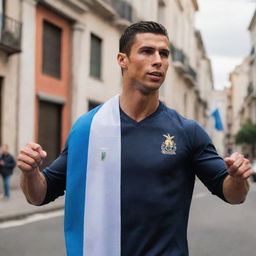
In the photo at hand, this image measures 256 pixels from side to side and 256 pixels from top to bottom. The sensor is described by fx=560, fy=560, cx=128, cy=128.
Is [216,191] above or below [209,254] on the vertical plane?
above

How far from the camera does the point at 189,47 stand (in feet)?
147

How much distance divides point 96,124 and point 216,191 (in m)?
0.57

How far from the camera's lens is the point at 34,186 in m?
2.36

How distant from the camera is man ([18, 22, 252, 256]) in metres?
2.23

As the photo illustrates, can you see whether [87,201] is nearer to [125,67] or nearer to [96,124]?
[96,124]

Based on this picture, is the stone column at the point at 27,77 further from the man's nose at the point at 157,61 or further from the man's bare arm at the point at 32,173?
the man's nose at the point at 157,61

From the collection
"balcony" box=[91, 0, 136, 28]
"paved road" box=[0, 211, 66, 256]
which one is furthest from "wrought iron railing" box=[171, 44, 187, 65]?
"paved road" box=[0, 211, 66, 256]

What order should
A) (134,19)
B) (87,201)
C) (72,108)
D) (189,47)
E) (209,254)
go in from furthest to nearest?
(189,47) → (134,19) → (72,108) → (209,254) → (87,201)

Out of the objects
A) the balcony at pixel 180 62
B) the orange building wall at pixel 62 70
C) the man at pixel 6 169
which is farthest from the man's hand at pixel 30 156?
the balcony at pixel 180 62

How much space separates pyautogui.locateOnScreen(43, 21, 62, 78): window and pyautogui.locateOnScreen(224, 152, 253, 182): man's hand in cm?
1731

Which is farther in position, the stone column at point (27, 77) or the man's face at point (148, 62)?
the stone column at point (27, 77)

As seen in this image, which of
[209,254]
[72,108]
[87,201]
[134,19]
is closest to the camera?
[87,201]

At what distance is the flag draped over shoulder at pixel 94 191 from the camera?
2240mm

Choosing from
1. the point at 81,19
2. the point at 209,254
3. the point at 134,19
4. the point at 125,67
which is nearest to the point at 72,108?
the point at 81,19
